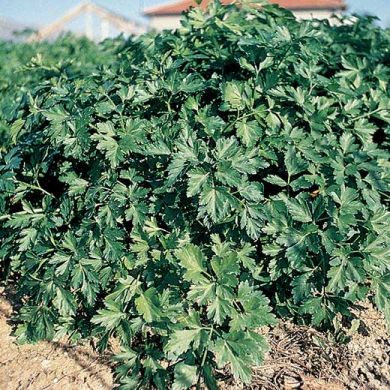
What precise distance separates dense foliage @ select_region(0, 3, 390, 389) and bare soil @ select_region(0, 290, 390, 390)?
0.32ft

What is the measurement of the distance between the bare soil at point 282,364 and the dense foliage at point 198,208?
0.10 m

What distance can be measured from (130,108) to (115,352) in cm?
119

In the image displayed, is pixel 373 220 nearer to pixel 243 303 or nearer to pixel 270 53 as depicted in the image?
pixel 243 303

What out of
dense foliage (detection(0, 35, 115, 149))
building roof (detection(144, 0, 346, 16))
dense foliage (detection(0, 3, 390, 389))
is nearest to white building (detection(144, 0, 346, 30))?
building roof (detection(144, 0, 346, 16))

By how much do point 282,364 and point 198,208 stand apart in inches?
34.3

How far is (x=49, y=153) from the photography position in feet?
7.95

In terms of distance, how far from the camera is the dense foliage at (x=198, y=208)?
204cm

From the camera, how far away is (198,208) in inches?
81.1

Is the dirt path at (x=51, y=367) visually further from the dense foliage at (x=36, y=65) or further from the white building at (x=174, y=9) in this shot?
the white building at (x=174, y=9)

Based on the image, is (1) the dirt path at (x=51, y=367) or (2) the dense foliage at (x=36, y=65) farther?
(2) the dense foliage at (x=36, y=65)

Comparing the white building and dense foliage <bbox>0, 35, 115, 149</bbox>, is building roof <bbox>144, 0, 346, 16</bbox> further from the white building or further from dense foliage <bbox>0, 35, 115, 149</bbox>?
dense foliage <bbox>0, 35, 115, 149</bbox>

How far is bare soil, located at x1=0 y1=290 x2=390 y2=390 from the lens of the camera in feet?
7.22

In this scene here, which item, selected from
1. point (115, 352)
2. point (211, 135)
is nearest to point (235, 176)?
point (211, 135)

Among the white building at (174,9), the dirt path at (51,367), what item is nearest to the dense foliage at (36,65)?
the dirt path at (51,367)
